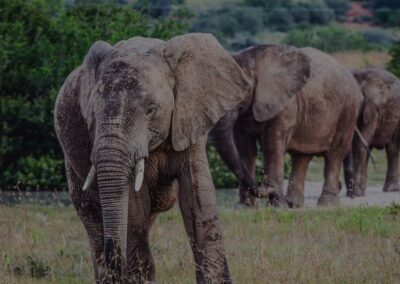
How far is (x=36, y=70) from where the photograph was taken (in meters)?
18.0

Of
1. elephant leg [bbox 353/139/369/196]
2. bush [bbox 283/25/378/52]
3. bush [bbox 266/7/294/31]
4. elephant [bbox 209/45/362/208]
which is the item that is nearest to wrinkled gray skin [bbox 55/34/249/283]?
elephant [bbox 209/45/362/208]

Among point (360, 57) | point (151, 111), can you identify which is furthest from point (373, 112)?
point (360, 57)

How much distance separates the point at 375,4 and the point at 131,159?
4388cm

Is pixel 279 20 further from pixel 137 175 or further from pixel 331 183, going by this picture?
pixel 137 175

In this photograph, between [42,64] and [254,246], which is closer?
[254,246]

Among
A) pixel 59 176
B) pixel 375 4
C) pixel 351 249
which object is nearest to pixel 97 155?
pixel 351 249

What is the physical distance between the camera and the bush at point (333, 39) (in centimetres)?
3956

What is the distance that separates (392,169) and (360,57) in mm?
18809

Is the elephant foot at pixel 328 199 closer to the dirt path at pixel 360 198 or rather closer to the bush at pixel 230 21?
the dirt path at pixel 360 198

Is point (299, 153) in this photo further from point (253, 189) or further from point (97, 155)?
point (97, 155)

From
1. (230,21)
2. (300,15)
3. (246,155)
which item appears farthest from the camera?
(300,15)

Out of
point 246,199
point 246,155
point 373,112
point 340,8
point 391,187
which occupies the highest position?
point 246,155

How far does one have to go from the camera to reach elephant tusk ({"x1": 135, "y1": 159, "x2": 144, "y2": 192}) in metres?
8.11

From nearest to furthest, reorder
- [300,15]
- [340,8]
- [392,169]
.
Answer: [392,169], [300,15], [340,8]
